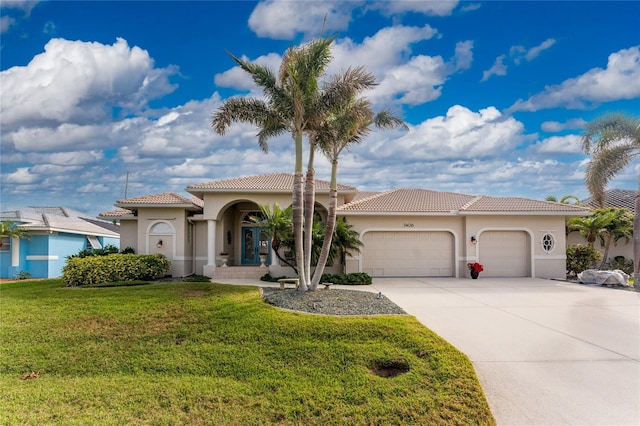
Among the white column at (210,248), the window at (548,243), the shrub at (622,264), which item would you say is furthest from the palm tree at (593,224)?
the white column at (210,248)

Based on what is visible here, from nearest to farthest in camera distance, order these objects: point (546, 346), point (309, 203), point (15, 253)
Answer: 1. point (546, 346)
2. point (309, 203)
3. point (15, 253)

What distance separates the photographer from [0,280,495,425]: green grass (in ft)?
19.4

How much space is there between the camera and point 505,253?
20156 mm

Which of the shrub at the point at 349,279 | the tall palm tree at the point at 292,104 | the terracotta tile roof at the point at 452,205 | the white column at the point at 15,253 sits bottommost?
the shrub at the point at 349,279

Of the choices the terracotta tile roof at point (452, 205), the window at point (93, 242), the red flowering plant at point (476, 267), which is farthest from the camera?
the window at point (93, 242)

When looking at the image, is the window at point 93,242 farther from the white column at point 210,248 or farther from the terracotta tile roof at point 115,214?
the white column at point 210,248

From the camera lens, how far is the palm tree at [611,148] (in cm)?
1727

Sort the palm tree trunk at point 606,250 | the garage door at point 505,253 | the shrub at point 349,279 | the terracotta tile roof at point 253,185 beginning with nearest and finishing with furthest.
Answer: the shrub at point 349,279, the terracotta tile roof at point 253,185, the garage door at point 505,253, the palm tree trunk at point 606,250

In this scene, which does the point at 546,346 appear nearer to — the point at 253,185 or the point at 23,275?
the point at 253,185

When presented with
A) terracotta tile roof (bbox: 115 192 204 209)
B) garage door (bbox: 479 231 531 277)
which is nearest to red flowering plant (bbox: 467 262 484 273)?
garage door (bbox: 479 231 531 277)

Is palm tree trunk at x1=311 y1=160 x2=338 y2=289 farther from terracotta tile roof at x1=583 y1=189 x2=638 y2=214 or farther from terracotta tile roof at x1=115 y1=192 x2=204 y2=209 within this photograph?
terracotta tile roof at x1=583 y1=189 x2=638 y2=214

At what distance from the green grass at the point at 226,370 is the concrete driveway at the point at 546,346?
22.4 inches

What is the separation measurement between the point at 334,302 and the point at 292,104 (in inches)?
239

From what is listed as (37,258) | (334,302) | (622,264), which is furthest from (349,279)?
(37,258)
